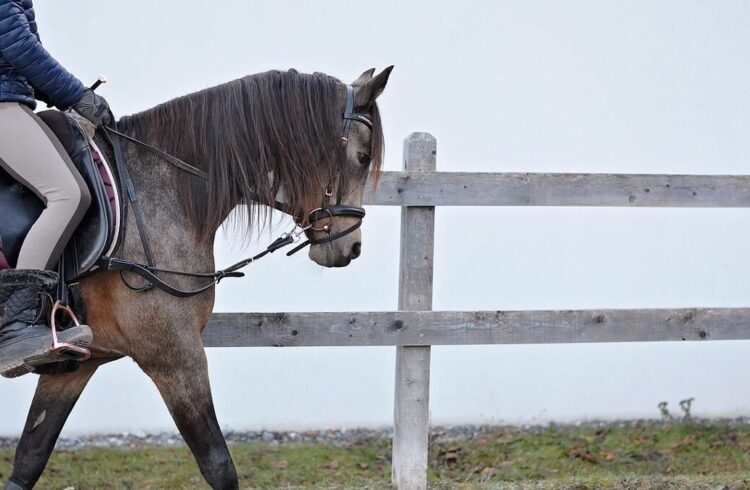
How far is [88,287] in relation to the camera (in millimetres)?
3283

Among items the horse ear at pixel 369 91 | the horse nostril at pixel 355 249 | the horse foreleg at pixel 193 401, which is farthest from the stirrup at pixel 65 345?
the horse ear at pixel 369 91

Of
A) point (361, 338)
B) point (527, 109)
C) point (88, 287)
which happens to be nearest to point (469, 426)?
point (361, 338)

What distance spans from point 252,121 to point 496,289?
8.52ft

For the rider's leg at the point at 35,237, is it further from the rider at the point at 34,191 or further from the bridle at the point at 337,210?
the bridle at the point at 337,210

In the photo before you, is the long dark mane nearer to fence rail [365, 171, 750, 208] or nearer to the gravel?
fence rail [365, 171, 750, 208]

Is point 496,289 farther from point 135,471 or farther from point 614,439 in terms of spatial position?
point 135,471

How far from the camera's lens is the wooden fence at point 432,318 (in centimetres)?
440

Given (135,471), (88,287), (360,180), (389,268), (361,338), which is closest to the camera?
(88,287)

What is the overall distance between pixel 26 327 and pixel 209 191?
77 centimetres

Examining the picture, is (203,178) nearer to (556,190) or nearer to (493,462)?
(556,190)

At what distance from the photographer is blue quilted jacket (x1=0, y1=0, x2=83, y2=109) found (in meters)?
3.01

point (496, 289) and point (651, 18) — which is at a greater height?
point (651, 18)

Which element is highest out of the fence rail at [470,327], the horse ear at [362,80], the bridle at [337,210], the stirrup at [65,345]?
the horse ear at [362,80]

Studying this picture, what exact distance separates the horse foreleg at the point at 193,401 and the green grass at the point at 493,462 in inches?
54.8
